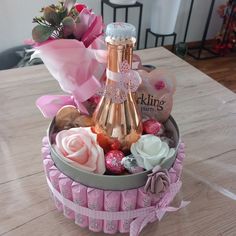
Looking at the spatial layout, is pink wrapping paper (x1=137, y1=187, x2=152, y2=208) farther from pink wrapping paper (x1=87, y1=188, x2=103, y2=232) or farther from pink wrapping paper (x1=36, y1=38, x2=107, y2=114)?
pink wrapping paper (x1=36, y1=38, x2=107, y2=114)

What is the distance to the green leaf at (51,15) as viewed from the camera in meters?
0.45

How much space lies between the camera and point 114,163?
47 cm

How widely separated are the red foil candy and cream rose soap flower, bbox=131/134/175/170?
27 millimetres

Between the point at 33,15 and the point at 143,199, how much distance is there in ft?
6.51

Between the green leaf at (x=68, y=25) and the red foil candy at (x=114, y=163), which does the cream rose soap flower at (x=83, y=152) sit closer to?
the red foil candy at (x=114, y=163)

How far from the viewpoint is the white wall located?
6.64 ft

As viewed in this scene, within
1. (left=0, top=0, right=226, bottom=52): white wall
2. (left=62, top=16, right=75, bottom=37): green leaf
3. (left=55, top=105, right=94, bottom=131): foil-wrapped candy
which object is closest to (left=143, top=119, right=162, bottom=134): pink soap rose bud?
(left=55, top=105, right=94, bottom=131): foil-wrapped candy

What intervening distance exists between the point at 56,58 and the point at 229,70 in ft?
8.00

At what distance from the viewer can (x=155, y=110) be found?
1.86ft

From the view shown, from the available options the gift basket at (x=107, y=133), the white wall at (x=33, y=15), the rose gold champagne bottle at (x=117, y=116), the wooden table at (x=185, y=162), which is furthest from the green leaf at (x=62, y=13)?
the white wall at (x=33, y=15)

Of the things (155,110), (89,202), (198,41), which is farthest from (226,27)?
(89,202)

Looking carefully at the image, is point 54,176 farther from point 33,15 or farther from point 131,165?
point 33,15

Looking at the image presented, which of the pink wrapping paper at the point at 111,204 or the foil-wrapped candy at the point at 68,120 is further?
the foil-wrapped candy at the point at 68,120

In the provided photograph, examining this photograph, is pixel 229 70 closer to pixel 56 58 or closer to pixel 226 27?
pixel 226 27
